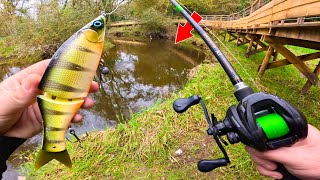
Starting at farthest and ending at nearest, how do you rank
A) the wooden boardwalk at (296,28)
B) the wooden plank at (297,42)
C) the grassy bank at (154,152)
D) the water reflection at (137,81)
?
the water reflection at (137,81), the wooden plank at (297,42), the wooden boardwalk at (296,28), the grassy bank at (154,152)

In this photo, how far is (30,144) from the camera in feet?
17.4

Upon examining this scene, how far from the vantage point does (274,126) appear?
956 millimetres

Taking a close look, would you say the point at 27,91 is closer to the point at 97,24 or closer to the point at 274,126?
the point at 97,24

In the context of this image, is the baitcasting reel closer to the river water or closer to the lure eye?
the lure eye

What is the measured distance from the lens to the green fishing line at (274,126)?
3.13ft

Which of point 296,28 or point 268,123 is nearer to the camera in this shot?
point 268,123

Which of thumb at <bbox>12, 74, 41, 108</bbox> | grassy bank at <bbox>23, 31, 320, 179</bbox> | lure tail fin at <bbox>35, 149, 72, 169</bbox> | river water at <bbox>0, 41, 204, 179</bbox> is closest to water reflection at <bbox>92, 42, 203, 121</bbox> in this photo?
river water at <bbox>0, 41, 204, 179</bbox>

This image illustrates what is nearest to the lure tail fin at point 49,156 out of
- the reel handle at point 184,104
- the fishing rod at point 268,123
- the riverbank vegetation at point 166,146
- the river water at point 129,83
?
the reel handle at point 184,104

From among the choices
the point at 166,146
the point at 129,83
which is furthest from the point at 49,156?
the point at 129,83

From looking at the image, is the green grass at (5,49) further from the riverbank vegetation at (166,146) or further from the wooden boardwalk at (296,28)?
the wooden boardwalk at (296,28)

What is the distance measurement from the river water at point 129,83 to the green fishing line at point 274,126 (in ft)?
13.1

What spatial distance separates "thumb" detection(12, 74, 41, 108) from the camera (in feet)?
3.99

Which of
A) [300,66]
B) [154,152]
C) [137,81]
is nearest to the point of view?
[154,152]

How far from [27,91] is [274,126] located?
1.28 m
